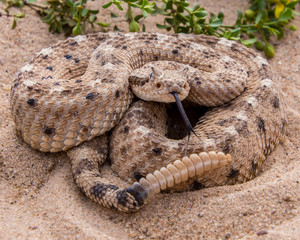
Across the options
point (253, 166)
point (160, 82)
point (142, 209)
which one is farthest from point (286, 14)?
point (142, 209)

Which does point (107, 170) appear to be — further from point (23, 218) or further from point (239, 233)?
point (239, 233)

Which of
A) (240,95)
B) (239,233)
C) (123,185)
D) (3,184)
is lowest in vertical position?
(3,184)

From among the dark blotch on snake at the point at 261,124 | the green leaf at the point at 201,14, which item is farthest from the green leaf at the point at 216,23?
the dark blotch on snake at the point at 261,124

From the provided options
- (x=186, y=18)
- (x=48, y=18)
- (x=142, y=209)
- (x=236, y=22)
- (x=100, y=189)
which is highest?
(x=186, y=18)

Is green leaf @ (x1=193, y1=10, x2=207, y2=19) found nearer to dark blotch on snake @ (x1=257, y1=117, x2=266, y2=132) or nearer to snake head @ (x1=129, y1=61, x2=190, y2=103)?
snake head @ (x1=129, y1=61, x2=190, y2=103)

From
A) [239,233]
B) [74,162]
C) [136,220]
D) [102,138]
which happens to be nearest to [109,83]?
[102,138]

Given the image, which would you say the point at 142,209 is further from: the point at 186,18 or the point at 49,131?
the point at 186,18
